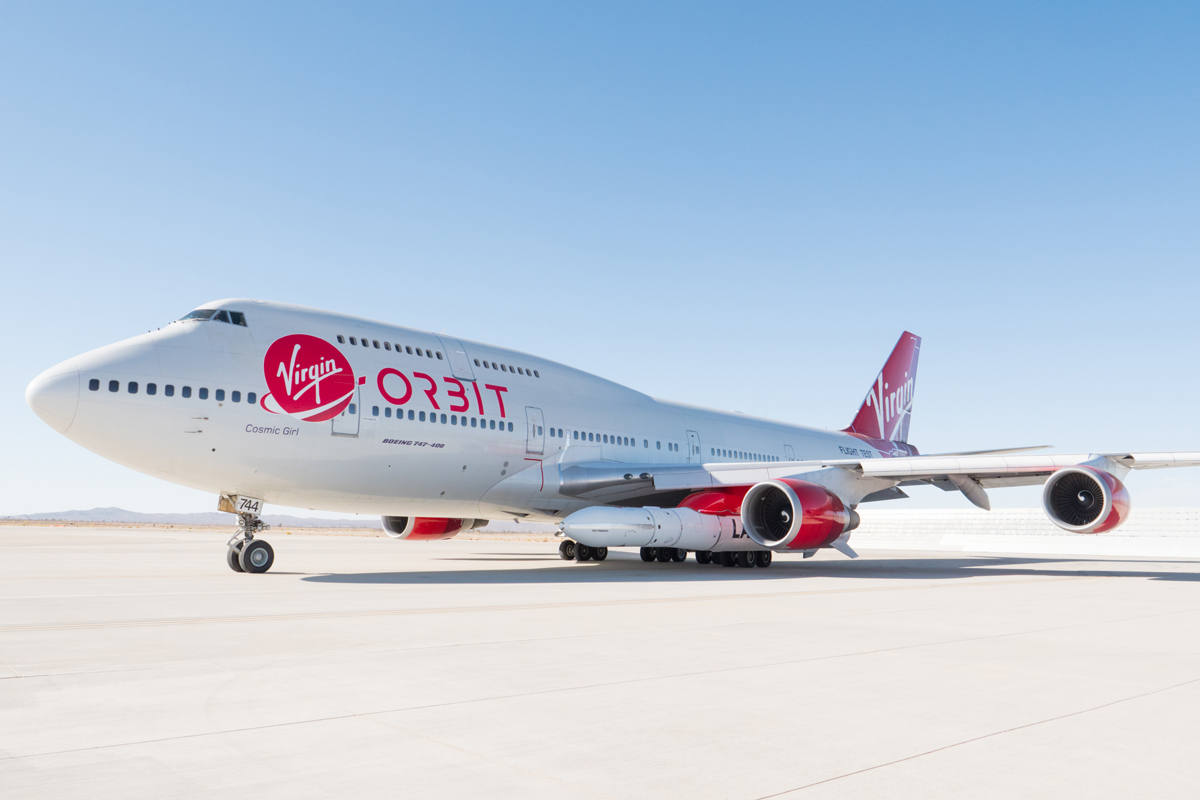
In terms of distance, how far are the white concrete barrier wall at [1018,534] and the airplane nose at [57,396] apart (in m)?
30.8

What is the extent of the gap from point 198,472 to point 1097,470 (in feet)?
51.7

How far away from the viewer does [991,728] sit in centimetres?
412

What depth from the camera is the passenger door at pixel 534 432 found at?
17828mm

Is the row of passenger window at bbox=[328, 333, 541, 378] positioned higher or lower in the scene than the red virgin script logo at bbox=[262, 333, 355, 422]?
higher

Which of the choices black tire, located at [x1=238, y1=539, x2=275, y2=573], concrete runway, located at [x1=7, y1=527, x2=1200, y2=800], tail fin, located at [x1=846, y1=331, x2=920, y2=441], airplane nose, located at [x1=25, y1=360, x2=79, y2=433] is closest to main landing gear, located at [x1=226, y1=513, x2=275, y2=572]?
black tire, located at [x1=238, y1=539, x2=275, y2=573]

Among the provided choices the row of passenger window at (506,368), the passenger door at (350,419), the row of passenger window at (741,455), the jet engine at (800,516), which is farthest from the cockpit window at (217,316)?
the row of passenger window at (741,455)

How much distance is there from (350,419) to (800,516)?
27.8 feet

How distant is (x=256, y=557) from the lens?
13969 millimetres

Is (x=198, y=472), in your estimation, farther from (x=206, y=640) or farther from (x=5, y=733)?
(x=5, y=733)

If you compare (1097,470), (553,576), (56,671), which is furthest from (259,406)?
(1097,470)

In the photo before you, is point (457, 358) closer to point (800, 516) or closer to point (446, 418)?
point (446, 418)

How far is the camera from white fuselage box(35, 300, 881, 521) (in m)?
12.9

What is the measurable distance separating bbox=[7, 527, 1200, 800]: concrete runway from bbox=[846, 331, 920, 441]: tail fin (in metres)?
23.0

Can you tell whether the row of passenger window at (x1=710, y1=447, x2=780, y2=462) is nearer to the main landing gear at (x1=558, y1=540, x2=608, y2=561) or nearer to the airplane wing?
the main landing gear at (x1=558, y1=540, x2=608, y2=561)
